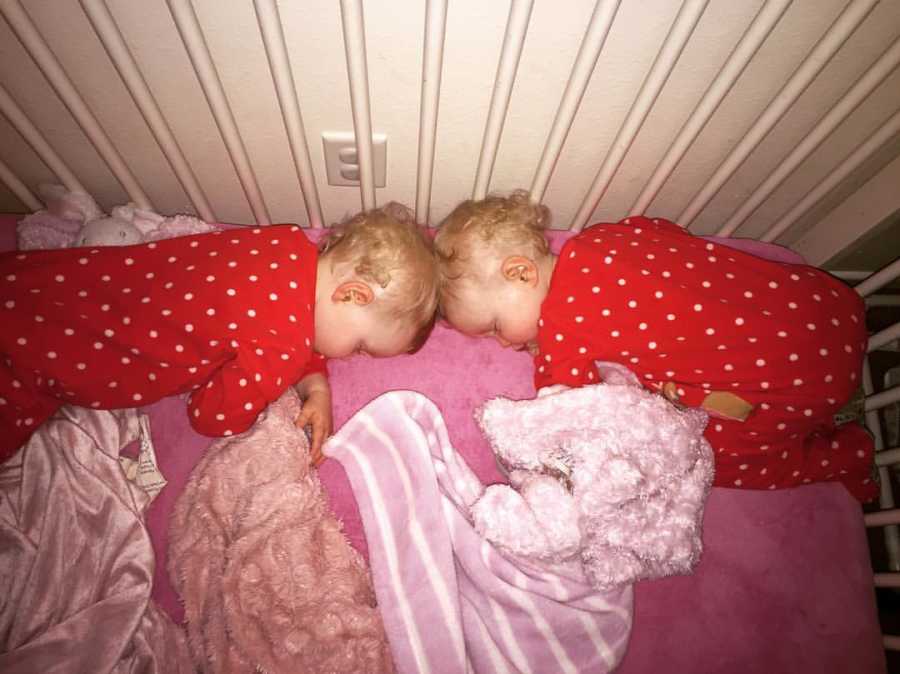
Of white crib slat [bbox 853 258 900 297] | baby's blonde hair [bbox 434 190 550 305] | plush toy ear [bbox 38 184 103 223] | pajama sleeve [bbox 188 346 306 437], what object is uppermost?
plush toy ear [bbox 38 184 103 223]

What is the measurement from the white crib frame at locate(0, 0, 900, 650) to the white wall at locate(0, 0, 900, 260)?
0.13 feet

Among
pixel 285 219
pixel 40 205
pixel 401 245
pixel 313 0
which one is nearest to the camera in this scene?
pixel 313 0

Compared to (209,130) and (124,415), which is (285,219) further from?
(124,415)

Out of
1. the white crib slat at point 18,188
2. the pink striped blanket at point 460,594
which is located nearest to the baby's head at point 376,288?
the pink striped blanket at point 460,594

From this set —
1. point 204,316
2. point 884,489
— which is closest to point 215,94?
point 204,316

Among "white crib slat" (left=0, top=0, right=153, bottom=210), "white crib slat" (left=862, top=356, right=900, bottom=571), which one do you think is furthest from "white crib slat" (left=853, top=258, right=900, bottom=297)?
"white crib slat" (left=0, top=0, right=153, bottom=210)

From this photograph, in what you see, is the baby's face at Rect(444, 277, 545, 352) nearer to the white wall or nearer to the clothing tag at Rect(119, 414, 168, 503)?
the white wall

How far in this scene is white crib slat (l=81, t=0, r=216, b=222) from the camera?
738 mm

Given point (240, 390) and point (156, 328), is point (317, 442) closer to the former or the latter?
point (240, 390)

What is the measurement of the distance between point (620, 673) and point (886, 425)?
80cm

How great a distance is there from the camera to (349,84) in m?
0.86

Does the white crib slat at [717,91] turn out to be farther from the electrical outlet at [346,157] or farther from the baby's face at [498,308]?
the electrical outlet at [346,157]

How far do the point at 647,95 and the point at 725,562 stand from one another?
81cm

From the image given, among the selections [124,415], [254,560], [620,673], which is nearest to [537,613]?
[620,673]
